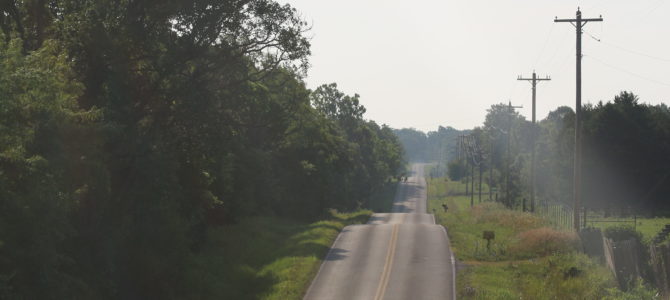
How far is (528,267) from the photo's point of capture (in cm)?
3369

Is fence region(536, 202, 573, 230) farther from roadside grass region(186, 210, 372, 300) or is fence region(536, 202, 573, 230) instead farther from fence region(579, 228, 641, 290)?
roadside grass region(186, 210, 372, 300)

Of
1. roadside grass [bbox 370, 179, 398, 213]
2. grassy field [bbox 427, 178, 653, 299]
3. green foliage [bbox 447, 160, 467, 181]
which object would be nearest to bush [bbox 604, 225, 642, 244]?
grassy field [bbox 427, 178, 653, 299]

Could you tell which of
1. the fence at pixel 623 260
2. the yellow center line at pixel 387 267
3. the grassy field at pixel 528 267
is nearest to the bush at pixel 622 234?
the fence at pixel 623 260

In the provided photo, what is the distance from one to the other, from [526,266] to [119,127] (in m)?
19.7

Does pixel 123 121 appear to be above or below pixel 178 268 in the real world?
above

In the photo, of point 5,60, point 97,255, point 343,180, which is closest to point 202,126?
point 97,255

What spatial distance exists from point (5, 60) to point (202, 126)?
14.4m

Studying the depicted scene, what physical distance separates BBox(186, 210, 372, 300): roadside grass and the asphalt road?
0.82m

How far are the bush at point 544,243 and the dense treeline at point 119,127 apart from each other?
14181mm

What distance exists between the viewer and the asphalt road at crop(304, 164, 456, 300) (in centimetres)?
3052

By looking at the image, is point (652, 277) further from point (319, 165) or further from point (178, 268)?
point (319, 165)

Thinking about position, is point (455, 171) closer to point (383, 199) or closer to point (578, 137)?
point (383, 199)

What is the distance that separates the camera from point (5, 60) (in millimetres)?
17578

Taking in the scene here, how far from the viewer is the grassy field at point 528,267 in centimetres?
2760
